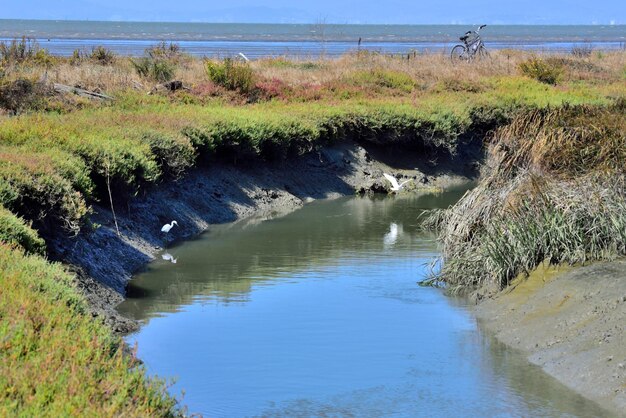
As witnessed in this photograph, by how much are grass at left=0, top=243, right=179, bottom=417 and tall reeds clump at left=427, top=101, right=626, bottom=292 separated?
7.30m

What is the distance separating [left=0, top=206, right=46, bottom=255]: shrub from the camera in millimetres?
12516

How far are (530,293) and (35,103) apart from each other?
50.0 ft

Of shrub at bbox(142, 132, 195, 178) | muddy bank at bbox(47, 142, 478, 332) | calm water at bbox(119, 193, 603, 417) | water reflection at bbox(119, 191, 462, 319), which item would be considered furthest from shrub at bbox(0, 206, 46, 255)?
shrub at bbox(142, 132, 195, 178)

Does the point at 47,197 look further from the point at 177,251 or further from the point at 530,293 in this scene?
the point at 530,293

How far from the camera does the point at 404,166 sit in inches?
1195

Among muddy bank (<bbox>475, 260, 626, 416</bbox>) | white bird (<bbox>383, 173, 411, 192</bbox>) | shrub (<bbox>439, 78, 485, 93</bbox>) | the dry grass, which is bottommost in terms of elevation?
white bird (<bbox>383, 173, 411, 192</bbox>)

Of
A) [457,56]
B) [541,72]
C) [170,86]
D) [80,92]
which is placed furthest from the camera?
[457,56]

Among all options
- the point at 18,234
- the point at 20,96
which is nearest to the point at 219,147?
the point at 20,96

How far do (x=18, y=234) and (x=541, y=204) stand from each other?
7.17 meters

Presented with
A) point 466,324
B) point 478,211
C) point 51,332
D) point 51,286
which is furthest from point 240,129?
point 51,332

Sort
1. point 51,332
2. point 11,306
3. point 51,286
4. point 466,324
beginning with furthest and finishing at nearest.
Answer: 1. point 466,324
2. point 51,286
3. point 11,306
4. point 51,332

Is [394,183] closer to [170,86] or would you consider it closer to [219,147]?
[219,147]

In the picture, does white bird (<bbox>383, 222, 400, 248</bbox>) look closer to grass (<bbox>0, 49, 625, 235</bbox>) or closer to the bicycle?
grass (<bbox>0, 49, 625, 235</bbox>)

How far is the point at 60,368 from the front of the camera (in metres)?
7.26
